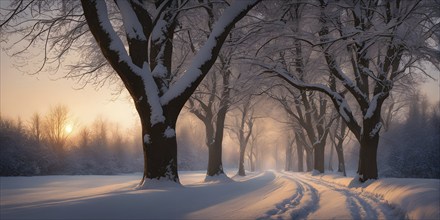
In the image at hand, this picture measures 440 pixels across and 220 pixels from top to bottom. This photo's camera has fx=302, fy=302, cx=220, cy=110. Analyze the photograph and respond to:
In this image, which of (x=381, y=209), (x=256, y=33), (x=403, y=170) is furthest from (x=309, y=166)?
(x=381, y=209)

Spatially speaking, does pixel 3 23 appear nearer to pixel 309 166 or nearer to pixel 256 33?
pixel 256 33

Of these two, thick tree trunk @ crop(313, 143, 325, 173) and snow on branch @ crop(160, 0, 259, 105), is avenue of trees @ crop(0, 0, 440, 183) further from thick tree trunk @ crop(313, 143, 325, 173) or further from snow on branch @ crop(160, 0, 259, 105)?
thick tree trunk @ crop(313, 143, 325, 173)

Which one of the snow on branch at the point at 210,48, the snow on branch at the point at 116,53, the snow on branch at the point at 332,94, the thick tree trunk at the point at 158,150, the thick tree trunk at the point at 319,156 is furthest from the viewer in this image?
the thick tree trunk at the point at 319,156

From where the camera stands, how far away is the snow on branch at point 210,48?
304 inches

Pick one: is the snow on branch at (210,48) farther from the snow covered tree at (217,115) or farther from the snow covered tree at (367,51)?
the snow covered tree at (217,115)

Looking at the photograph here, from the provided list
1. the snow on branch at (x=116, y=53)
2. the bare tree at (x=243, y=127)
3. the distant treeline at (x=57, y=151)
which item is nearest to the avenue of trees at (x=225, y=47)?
the snow on branch at (x=116, y=53)

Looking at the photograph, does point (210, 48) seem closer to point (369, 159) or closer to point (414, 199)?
point (414, 199)

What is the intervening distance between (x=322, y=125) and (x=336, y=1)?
14902mm

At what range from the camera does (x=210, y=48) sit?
7.94 m

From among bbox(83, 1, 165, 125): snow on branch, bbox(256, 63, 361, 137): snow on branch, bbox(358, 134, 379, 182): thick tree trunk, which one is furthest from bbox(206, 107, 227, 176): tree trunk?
bbox(83, 1, 165, 125): snow on branch

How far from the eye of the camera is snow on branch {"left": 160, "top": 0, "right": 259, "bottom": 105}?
7.72 meters

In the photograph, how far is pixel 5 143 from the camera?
31672 millimetres

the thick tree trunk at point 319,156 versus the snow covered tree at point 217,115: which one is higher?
the snow covered tree at point 217,115

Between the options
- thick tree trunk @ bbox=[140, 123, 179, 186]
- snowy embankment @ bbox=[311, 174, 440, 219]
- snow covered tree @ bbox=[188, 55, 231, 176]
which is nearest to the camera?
snowy embankment @ bbox=[311, 174, 440, 219]
